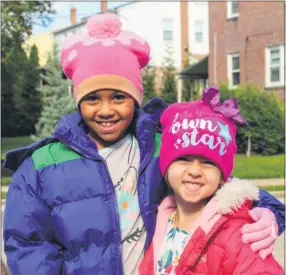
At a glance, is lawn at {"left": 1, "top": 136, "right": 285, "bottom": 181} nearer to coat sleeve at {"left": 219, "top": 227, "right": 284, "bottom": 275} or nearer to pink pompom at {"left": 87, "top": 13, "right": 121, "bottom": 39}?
pink pompom at {"left": 87, "top": 13, "right": 121, "bottom": 39}

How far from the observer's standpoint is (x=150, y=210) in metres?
2.41

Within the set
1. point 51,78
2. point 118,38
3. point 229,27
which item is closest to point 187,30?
point 229,27

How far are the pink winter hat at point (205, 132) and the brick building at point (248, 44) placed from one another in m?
19.1

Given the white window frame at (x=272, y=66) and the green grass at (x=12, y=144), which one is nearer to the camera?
the white window frame at (x=272, y=66)

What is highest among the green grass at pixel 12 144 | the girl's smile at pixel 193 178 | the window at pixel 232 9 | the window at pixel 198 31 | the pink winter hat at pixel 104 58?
the window at pixel 198 31

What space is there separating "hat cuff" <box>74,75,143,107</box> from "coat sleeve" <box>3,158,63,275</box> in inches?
14.8

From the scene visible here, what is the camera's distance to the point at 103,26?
98.8 inches

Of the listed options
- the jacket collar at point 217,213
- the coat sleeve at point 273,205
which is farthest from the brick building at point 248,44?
the jacket collar at point 217,213

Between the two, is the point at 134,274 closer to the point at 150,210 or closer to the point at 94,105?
the point at 150,210

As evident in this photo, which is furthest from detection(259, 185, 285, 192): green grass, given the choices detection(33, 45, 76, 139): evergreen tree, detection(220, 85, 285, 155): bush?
detection(33, 45, 76, 139): evergreen tree

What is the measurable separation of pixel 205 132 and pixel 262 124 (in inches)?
670

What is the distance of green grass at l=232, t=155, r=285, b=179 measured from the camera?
13148mm

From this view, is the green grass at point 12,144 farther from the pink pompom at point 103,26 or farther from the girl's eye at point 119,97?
the girl's eye at point 119,97

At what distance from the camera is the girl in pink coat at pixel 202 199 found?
2.22 metres
